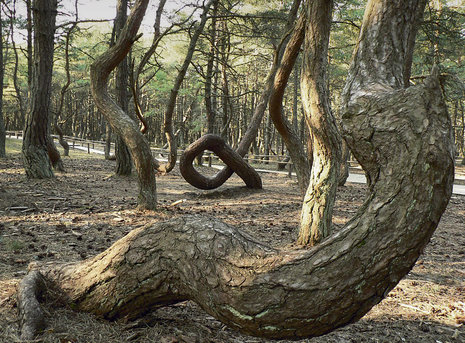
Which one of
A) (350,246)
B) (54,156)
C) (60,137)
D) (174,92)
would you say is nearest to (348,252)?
(350,246)

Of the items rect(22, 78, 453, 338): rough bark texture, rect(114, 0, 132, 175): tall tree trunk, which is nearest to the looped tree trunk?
rect(114, 0, 132, 175): tall tree trunk

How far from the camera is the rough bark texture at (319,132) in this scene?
499cm

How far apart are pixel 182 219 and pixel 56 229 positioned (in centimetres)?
369

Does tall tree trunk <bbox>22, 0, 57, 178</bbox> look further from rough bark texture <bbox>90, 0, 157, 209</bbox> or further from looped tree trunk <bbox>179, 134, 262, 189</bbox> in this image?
looped tree trunk <bbox>179, 134, 262, 189</bbox>

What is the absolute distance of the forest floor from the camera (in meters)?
2.69

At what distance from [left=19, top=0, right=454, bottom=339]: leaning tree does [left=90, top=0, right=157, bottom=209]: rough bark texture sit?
4.27 meters

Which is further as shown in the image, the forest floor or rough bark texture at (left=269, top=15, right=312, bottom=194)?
rough bark texture at (left=269, top=15, right=312, bottom=194)

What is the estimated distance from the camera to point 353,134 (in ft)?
6.31

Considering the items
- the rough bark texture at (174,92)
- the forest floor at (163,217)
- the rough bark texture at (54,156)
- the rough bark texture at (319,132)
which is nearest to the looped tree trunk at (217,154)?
the forest floor at (163,217)

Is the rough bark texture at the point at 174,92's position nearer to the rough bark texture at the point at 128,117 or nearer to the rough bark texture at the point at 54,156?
the rough bark texture at the point at 128,117

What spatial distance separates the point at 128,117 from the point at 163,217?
2.09m

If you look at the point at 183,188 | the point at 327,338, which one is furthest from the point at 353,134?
the point at 183,188

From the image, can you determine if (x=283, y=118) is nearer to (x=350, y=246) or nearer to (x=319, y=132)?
(x=319, y=132)

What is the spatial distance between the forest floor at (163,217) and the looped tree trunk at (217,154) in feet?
1.38
